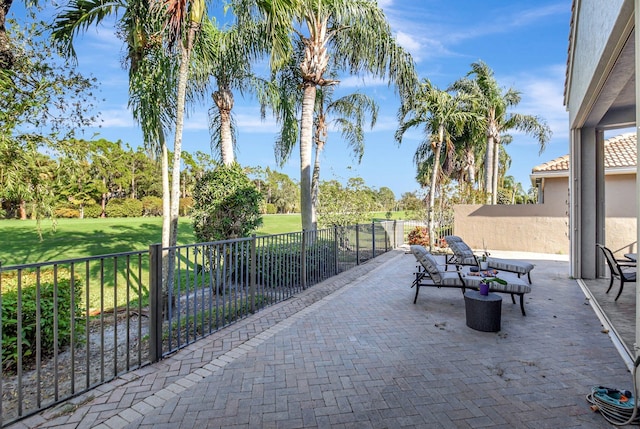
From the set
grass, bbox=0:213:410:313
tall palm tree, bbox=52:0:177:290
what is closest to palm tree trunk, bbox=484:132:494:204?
grass, bbox=0:213:410:313

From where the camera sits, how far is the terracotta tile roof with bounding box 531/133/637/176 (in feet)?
37.0

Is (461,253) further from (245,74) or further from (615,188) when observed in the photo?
(615,188)

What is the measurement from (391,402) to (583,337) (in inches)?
121

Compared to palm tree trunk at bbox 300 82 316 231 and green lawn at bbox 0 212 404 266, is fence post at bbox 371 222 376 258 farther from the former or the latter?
palm tree trunk at bbox 300 82 316 231

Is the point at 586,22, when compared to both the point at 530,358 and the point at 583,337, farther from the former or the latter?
the point at 530,358

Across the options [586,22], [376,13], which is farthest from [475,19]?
[586,22]

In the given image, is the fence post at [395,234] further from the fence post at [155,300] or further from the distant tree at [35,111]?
the fence post at [155,300]

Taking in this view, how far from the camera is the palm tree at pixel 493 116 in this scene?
17.3 m

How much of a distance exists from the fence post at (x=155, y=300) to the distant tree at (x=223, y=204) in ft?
12.1

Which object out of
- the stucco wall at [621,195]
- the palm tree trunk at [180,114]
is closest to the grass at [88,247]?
the palm tree trunk at [180,114]

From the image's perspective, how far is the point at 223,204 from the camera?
23.0ft

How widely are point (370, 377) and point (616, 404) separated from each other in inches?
75.1

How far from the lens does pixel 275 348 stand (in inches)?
149

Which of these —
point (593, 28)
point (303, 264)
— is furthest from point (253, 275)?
point (593, 28)
